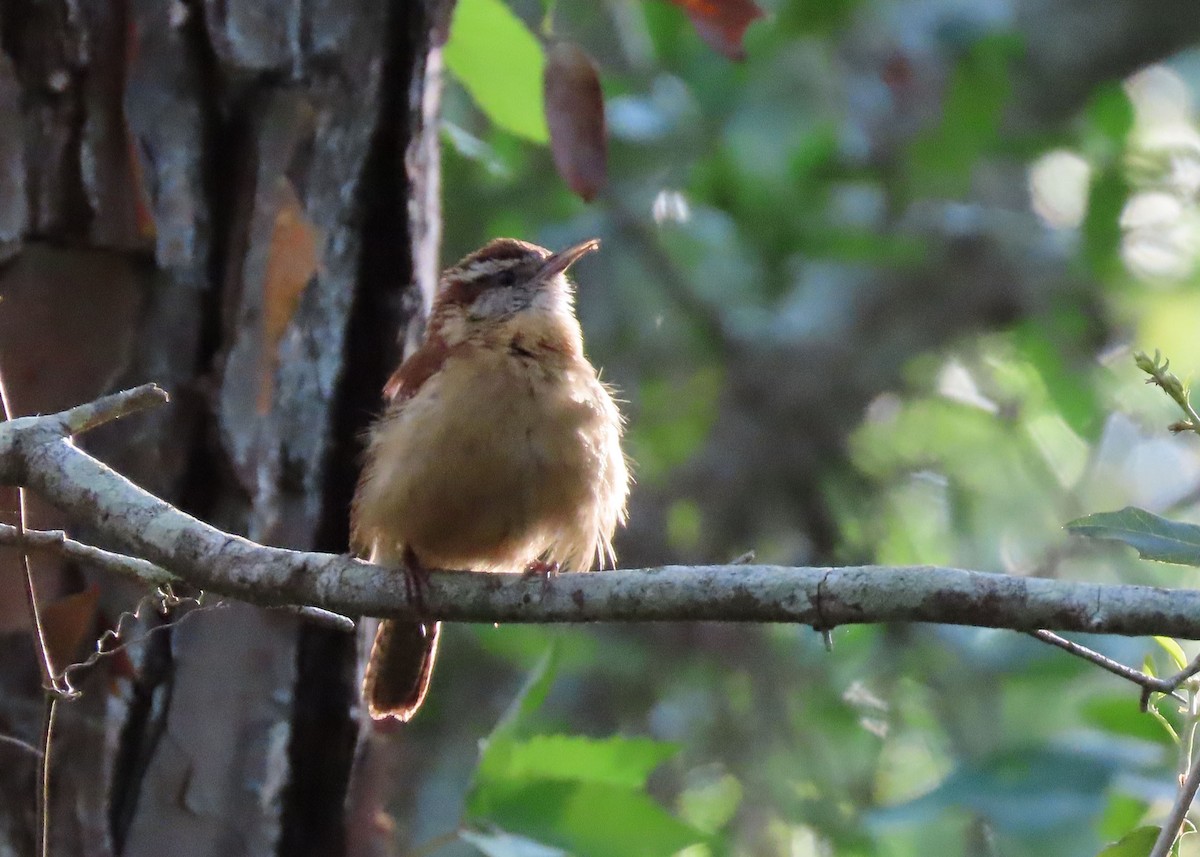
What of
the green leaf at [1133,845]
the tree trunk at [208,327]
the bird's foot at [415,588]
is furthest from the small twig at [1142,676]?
the tree trunk at [208,327]

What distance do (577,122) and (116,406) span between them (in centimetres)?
109

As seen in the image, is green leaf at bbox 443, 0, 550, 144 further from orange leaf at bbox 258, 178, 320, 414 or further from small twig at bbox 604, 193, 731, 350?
small twig at bbox 604, 193, 731, 350

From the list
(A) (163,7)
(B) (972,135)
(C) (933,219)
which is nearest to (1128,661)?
(B) (972,135)

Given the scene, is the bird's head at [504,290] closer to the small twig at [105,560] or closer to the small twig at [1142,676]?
the small twig at [105,560]

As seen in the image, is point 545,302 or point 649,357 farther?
point 649,357

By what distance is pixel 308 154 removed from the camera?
3512 mm

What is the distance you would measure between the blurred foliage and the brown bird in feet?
6.37

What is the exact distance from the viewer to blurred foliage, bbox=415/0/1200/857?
19.1 ft

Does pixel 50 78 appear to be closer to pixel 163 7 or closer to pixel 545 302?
pixel 163 7

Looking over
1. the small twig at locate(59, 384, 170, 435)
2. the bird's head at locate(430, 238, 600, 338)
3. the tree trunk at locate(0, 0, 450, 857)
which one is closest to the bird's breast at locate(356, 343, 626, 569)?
the tree trunk at locate(0, 0, 450, 857)

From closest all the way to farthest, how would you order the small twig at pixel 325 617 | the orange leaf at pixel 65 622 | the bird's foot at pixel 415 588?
the bird's foot at pixel 415 588
the small twig at pixel 325 617
the orange leaf at pixel 65 622

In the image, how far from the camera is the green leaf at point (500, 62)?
11.7 feet

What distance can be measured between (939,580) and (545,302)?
2.17 metres

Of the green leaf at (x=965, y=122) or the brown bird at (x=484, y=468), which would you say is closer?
the brown bird at (x=484, y=468)
